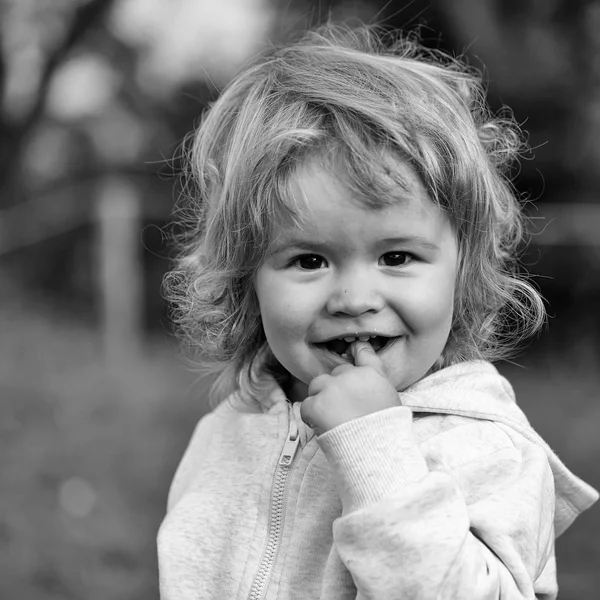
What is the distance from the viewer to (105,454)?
4.71m

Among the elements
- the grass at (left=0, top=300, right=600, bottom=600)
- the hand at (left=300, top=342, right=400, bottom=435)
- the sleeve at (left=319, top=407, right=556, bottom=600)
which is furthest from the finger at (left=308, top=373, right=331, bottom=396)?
the grass at (left=0, top=300, right=600, bottom=600)

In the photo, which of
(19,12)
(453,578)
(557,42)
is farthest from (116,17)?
(453,578)

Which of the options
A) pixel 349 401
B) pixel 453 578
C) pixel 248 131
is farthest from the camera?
pixel 248 131

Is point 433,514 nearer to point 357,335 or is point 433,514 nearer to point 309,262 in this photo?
point 357,335

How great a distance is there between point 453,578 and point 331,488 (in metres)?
0.37

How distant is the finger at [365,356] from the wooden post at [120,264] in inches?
237

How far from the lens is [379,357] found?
5.59 ft

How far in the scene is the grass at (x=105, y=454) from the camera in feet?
11.6

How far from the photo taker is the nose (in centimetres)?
164

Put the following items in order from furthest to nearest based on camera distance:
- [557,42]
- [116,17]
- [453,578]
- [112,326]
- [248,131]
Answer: [116,17], [112,326], [557,42], [248,131], [453,578]

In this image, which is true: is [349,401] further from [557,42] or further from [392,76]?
[557,42]

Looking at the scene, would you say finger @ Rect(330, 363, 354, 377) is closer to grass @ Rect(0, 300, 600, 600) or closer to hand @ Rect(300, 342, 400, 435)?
hand @ Rect(300, 342, 400, 435)

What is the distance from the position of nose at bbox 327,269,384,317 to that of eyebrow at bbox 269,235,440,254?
6 centimetres

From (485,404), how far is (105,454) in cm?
334
